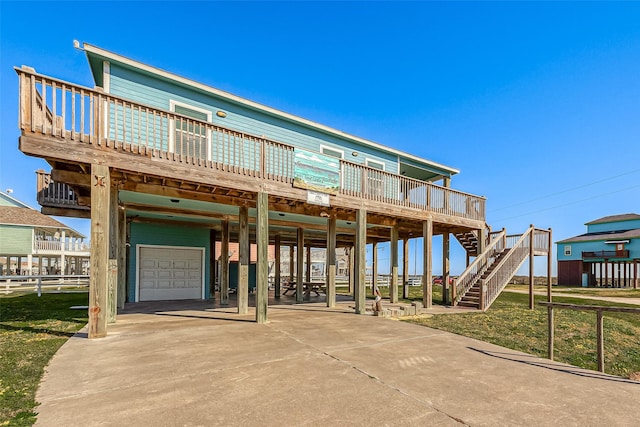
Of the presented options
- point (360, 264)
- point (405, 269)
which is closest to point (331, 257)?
point (360, 264)

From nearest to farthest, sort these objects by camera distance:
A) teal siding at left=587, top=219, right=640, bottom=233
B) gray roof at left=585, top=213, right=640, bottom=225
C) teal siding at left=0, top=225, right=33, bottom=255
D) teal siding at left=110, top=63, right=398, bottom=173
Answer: teal siding at left=110, top=63, right=398, bottom=173 < teal siding at left=0, top=225, right=33, bottom=255 < teal siding at left=587, top=219, right=640, bottom=233 < gray roof at left=585, top=213, right=640, bottom=225

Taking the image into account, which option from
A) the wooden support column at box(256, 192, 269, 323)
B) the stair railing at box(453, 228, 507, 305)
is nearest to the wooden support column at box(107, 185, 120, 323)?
the wooden support column at box(256, 192, 269, 323)

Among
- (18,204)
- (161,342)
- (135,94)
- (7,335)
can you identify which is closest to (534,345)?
(161,342)

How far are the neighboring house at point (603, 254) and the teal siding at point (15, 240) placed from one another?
5835cm

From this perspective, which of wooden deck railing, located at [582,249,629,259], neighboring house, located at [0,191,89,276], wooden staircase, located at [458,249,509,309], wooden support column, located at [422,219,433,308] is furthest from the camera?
wooden deck railing, located at [582,249,629,259]

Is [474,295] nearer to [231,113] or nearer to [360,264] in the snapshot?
[360,264]

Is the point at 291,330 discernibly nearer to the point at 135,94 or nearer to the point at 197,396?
the point at 197,396

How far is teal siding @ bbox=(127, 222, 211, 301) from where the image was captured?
1271 centimetres

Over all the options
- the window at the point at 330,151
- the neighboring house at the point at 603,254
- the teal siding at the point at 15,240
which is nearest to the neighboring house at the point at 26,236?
A: the teal siding at the point at 15,240

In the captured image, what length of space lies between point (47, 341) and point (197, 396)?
4.62 m

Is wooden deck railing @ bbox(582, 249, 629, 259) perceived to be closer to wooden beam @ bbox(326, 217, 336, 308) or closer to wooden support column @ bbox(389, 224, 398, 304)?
wooden support column @ bbox(389, 224, 398, 304)

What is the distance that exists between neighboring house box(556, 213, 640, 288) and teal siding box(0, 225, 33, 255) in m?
58.4

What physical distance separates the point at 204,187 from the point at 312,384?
19.8ft

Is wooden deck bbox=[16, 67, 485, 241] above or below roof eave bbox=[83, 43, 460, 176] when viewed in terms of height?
below
